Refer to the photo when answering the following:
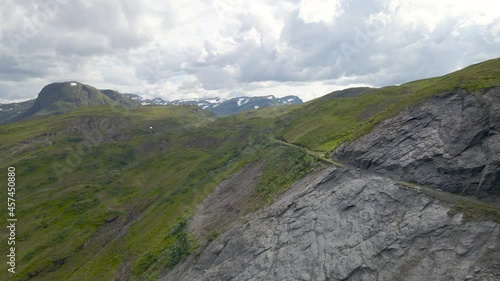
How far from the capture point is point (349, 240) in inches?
1631

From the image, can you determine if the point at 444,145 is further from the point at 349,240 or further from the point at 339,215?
the point at 349,240

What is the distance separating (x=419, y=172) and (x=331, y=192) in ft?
41.9

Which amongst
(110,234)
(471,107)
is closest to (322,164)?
(471,107)

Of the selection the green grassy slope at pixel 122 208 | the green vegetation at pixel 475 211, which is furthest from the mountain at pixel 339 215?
the green grassy slope at pixel 122 208

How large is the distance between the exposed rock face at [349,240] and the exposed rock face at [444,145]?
12.7 ft

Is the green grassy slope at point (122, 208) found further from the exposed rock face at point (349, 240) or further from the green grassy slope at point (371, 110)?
the exposed rock face at point (349, 240)

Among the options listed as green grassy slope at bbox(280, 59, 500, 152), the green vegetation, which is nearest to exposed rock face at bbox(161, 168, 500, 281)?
the green vegetation

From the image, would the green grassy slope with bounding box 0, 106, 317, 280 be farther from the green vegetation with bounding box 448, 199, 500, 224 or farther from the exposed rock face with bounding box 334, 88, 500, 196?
the green vegetation with bounding box 448, 199, 500, 224

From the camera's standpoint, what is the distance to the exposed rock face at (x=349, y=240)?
1302 inches

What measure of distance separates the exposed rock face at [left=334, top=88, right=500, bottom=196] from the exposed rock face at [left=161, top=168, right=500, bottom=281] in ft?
12.7

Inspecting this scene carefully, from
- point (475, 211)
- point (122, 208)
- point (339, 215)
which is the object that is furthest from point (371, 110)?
point (122, 208)

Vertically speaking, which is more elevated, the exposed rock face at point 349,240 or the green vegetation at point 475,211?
the green vegetation at point 475,211

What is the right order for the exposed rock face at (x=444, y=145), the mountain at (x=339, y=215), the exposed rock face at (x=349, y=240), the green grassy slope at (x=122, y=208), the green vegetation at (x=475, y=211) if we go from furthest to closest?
the green grassy slope at (x=122, y=208) → the exposed rock face at (x=444, y=145) → the mountain at (x=339, y=215) → the green vegetation at (x=475, y=211) → the exposed rock face at (x=349, y=240)

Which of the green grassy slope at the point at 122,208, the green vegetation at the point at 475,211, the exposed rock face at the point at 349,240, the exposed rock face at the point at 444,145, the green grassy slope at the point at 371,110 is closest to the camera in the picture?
the exposed rock face at the point at 349,240
